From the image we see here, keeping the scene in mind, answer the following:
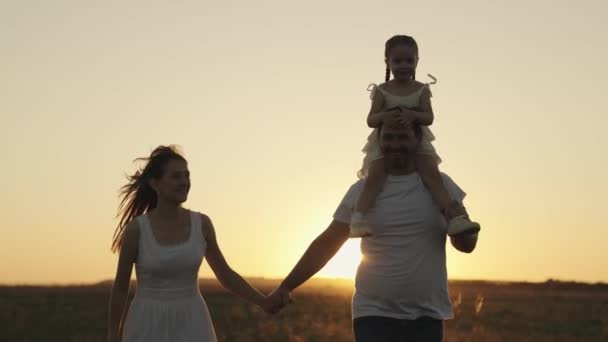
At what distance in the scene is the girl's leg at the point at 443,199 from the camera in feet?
19.1

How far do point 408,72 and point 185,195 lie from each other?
5.57 feet

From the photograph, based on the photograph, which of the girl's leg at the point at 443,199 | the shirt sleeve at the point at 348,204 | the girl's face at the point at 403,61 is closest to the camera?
the girl's leg at the point at 443,199

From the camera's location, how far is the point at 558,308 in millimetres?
37625

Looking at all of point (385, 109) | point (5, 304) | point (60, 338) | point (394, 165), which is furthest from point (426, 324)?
point (5, 304)

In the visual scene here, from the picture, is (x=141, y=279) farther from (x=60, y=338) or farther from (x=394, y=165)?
(x=60, y=338)

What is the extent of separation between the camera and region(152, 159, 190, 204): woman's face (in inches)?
266

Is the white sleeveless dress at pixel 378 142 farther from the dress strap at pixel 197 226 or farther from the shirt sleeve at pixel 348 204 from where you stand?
the dress strap at pixel 197 226

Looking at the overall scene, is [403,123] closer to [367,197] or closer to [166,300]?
[367,197]

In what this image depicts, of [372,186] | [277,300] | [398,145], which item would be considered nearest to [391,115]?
[398,145]

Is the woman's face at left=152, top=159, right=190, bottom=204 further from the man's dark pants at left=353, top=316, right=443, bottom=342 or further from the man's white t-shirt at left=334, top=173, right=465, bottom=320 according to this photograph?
the man's dark pants at left=353, top=316, right=443, bottom=342

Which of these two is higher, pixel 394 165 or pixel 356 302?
pixel 394 165

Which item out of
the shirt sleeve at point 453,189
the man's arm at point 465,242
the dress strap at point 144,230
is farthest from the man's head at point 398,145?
the dress strap at point 144,230

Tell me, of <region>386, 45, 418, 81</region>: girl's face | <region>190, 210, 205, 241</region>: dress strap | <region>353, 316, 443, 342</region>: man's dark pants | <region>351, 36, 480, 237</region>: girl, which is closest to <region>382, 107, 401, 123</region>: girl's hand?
<region>351, 36, 480, 237</region>: girl

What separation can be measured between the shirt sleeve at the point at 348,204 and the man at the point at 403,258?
27 cm
